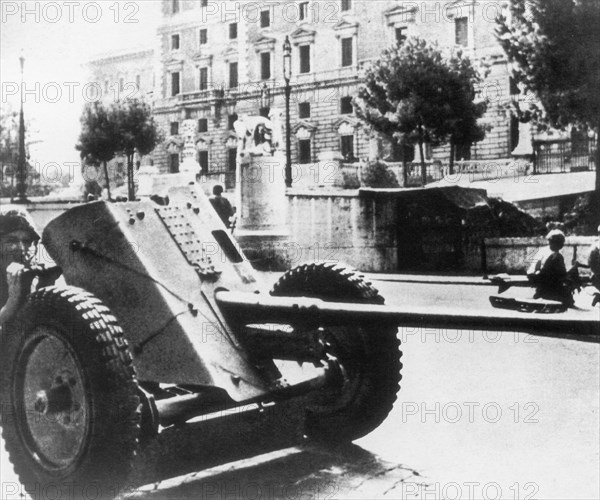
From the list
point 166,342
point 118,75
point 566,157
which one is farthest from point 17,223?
point 566,157

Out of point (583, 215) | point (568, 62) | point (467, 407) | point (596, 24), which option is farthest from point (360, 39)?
point (467, 407)

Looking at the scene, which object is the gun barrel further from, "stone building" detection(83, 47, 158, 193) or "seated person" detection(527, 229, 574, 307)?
"seated person" detection(527, 229, 574, 307)

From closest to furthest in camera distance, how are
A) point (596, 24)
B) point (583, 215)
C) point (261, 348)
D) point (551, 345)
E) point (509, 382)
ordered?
point (261, 348)
point (509, 382)
point (596, 24)
point (551, 345)
point (583, 215)

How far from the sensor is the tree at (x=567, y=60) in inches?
272

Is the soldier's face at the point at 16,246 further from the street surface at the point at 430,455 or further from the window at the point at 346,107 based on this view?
the window at the point at 346,107

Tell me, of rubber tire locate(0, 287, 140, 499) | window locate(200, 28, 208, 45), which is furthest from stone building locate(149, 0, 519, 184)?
rubber tire locate(0, 287, 140, 499)

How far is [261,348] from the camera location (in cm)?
374

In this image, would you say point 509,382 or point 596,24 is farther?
point 596,24

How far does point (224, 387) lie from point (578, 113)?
6.90 meters

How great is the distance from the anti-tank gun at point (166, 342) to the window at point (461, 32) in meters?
24.8

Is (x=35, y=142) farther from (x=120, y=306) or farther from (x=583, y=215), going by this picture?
(x=583, y=215)

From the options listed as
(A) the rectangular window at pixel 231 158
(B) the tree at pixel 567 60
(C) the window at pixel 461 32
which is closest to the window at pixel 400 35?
(C) the window at pixel 461 32

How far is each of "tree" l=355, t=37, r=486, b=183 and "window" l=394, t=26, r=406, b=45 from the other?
171mm

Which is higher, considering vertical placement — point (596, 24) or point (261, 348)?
point (596, 24)
